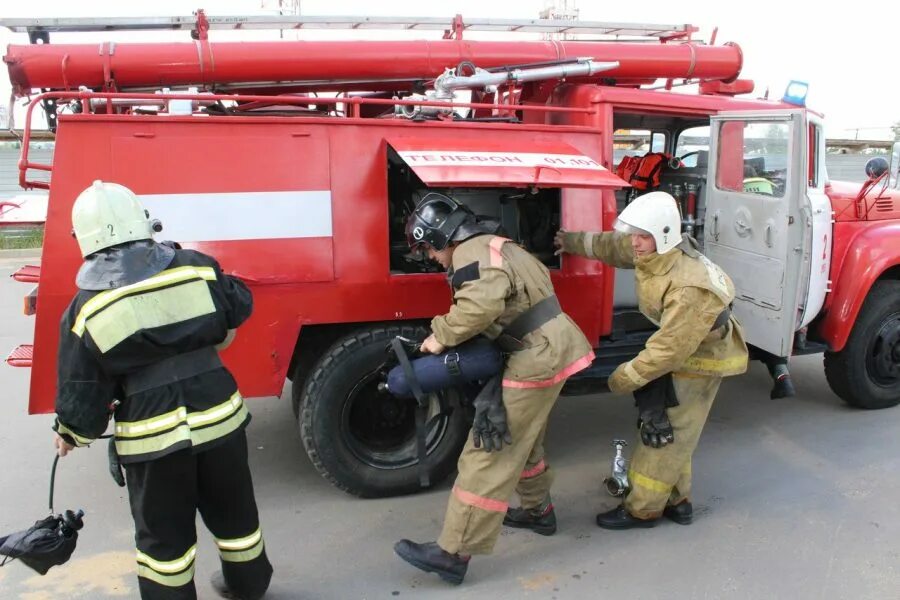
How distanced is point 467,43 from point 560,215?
1169mm

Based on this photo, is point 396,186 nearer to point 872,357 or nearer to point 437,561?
point 437,561

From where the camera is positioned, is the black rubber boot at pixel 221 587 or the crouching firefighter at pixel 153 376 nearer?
the crouching firefighter at pixel 153 376

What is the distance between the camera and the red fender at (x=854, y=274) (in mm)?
4469

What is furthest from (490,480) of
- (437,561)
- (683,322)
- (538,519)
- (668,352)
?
(683,322)

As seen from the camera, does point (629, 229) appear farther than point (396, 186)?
No

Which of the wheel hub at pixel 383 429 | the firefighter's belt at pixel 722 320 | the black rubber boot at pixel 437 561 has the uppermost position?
the firefighter's belt at pixel 722 320

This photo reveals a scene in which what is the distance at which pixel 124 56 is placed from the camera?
368 cm

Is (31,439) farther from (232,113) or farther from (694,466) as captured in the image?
(694,466)

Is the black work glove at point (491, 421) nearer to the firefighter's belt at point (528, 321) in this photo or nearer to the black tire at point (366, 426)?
the firefighter's belt at point (528, 321)

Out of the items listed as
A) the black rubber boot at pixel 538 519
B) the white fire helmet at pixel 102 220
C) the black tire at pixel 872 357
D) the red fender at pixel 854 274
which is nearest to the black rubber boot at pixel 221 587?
the black rubber boot at pixel 538 519

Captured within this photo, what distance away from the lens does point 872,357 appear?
4.82m

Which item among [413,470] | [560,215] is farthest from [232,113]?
[413,470]

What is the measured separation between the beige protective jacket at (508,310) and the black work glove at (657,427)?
0.50 metres

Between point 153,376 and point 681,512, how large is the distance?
8.52 ft
